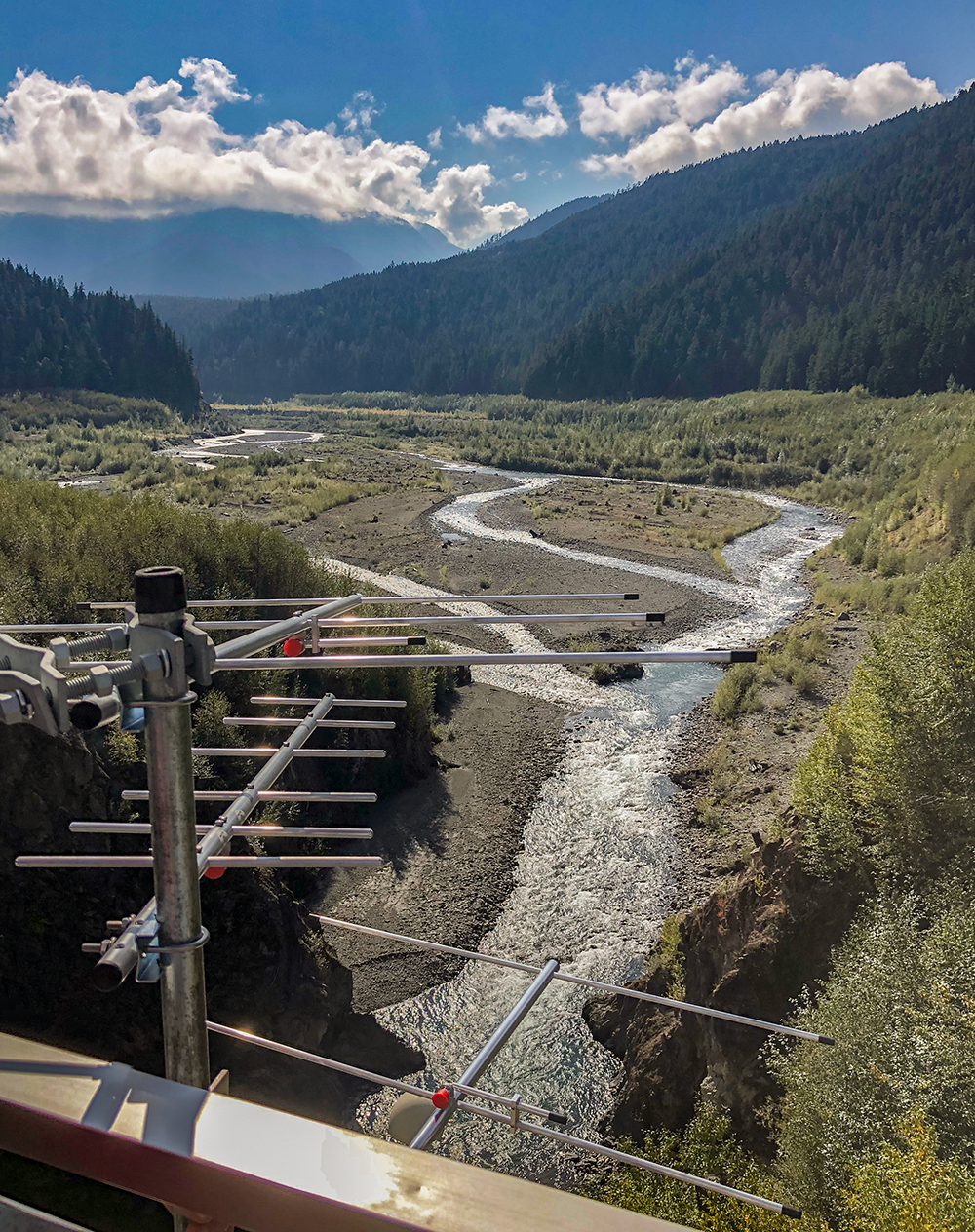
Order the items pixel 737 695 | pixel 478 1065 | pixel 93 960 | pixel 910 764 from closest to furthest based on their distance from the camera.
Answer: pixel 478 1065 < pixel 93 960 < pixel 910 764 < pixel 737 695

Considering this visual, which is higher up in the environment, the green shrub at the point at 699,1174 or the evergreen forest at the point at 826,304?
the evergreen forest at the point at 826,304

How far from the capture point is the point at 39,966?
32.6ft

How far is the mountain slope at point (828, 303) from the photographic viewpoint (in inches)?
4146

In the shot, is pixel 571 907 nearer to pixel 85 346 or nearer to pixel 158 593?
pixel 158 593

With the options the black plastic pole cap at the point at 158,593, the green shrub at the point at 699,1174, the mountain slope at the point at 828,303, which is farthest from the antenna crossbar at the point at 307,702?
the mountain slope at the point at 828,303

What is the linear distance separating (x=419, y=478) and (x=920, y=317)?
77.4m

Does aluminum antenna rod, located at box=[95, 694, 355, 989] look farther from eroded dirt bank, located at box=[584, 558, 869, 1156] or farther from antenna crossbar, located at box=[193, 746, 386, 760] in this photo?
eroded dirt bank, located at box=[584, 558, 869, 1156]

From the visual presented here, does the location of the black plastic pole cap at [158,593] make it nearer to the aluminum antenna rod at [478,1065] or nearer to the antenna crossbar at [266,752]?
the antenna crossbar at [266,752]

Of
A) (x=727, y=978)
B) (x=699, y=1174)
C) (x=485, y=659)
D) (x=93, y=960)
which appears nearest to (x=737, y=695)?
(x=727, y=978)

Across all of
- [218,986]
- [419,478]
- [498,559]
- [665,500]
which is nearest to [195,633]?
[218,986]

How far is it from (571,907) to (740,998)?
4841 millimetres

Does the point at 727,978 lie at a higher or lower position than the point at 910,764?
lower

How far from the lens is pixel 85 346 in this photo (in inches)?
5197

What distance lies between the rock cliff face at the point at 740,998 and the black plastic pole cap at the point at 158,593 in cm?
1157
